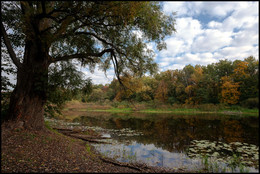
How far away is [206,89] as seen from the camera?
36938 mm

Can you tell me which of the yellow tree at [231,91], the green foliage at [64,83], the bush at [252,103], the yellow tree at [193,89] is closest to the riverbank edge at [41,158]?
the green foliage at [64,83]

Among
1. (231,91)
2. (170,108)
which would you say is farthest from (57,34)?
(170,108)

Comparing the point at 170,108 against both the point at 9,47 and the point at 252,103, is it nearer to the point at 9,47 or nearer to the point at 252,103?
the point at 9,47

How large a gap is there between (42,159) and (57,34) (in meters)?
5.16

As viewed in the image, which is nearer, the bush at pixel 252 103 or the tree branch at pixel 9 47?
the bush at pixel 252 103

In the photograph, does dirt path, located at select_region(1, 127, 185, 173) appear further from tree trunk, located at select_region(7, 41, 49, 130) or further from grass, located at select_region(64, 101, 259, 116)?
grass, located at select_region(64, 101, 259, 116)

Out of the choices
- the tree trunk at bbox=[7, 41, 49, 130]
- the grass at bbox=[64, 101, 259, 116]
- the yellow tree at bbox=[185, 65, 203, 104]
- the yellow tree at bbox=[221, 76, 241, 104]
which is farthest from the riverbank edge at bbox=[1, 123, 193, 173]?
the yellow tree at bbox=[185, 65, 203, 104]

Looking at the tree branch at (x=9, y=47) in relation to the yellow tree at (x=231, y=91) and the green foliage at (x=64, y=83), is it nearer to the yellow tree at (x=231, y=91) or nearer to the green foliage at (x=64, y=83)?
the green foliage at (x=64, y=83)

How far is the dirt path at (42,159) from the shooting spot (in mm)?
4483

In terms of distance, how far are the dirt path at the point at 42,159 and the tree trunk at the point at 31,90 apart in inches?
27.9

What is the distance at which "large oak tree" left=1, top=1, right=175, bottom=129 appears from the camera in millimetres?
5801

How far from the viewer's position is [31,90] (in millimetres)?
7457

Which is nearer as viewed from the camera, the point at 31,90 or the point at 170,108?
the point at 31,90

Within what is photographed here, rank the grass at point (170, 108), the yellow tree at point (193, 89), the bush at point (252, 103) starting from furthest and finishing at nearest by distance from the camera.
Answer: the yellow tree at point (193, 89)
the grass at point (170, 108)
the bush at point (252, 103)
